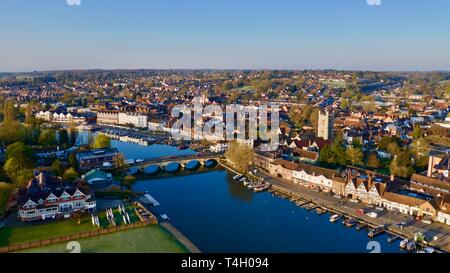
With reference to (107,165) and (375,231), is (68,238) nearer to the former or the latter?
(107,165)

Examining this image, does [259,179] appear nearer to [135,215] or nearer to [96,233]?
[135,215]

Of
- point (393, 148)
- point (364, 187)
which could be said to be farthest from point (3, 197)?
point (393, 148)

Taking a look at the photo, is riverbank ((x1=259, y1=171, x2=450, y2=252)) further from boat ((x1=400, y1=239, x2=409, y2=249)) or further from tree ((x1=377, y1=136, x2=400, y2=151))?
tree ((x1=377, y1=136, x2=400, y2=151))

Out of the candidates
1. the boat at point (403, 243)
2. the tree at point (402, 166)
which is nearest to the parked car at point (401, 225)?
the boat at point (403, 243)

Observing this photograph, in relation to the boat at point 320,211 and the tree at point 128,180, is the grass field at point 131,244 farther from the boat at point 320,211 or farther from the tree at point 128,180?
the tree at point 128,180

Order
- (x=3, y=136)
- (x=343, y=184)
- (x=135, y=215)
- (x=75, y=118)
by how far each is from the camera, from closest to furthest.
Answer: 1. (x=135, y=215)
2. (x=343, y=184)
3. (x=3, y=136)
4. (x=75, y=118)

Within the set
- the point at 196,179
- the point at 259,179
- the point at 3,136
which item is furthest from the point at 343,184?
the point at 3,136
